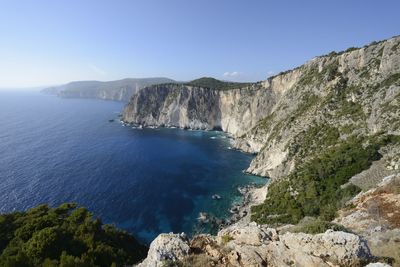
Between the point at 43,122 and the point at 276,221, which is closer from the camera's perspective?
the point at 276,221

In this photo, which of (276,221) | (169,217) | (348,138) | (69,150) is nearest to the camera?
(276,221)

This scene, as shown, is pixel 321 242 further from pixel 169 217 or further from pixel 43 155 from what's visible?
pixel 43 155

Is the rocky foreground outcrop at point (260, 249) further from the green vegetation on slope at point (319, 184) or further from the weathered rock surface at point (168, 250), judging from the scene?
the green vegetation on slope at point (319, 184)

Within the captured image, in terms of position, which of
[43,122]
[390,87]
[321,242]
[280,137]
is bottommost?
[43,122]

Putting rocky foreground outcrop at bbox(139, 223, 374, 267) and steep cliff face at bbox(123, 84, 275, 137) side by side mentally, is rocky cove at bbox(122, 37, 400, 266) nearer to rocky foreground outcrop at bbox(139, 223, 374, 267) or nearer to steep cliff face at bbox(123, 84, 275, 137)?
rocky foreground outcrop at bbox(139, 223, 374, 267)

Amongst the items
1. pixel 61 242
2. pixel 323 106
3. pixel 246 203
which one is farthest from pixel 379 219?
pixel 323 106

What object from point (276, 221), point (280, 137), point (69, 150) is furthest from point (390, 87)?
point (69, 150)

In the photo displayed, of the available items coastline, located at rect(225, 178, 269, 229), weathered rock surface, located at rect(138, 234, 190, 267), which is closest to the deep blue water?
coastline, located at rect(225, 178, 269, 229)
